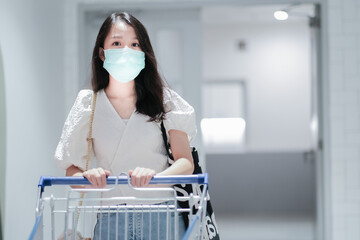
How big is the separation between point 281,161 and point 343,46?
409 cm

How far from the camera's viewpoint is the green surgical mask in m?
1.69

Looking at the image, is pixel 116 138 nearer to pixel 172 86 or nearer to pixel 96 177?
pixel 96 177

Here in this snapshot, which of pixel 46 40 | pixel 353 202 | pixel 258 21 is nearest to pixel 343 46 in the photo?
pixel 353 202

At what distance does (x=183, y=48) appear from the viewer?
14.5 ft

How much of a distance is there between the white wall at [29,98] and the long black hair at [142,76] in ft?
4.60

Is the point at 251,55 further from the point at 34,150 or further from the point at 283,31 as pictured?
the point at 34,150

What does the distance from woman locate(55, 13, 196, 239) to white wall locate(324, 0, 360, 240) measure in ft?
8.69

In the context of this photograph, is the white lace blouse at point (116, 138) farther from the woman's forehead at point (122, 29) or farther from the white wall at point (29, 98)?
the white wall at point (29, 98)

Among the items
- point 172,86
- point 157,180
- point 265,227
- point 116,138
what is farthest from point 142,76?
point 265,227

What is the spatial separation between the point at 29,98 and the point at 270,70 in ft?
21.9

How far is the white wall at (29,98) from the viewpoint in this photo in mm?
3090

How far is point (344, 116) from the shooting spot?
4156mm

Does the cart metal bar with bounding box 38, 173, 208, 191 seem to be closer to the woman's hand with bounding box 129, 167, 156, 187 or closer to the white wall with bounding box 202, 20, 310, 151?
the woman's hand with bounding box 129, 167, 156, 187

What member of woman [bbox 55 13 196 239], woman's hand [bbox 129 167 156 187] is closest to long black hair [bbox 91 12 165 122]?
woman [bbox 55 13 196 239]
